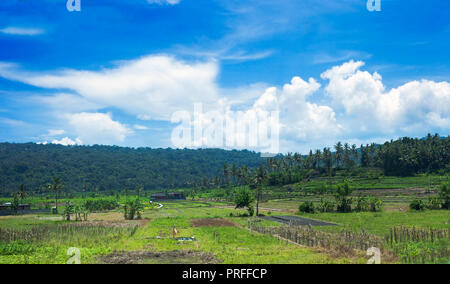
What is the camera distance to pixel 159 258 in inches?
1062

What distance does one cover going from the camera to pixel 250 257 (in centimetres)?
2636

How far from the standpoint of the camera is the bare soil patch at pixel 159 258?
83.4 ft

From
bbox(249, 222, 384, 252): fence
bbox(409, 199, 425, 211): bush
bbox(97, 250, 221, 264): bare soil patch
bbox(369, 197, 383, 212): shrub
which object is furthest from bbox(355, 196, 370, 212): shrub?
bbox(97, 250, 221, 264): bare soil patch

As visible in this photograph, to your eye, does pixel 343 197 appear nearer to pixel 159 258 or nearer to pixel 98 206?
pixel 159 258

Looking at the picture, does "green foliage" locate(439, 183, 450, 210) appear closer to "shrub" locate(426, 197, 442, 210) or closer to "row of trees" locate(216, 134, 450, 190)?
"shrub" locate(426, 197, 442, 210)

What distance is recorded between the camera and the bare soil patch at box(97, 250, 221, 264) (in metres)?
25.4

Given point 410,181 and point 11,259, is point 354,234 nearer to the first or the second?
point 11,259

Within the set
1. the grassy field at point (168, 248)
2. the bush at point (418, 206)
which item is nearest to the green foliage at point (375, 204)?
the bush at point (418, 206)

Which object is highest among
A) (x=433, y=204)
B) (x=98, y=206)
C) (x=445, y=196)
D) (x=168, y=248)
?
(x=445, y=196)

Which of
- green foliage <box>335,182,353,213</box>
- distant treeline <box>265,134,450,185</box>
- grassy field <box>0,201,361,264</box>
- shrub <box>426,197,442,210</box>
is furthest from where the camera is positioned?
distant treeline <box>265,134,450,185</box>

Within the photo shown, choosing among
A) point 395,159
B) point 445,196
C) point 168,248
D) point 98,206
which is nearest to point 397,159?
point 395,159

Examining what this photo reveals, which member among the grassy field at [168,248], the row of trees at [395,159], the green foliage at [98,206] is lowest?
the green foliage at [98,206]

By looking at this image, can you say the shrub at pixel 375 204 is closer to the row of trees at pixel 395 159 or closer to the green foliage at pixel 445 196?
the green foliage at pixel 445 196

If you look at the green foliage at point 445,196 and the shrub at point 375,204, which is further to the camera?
the shrub at point 375,204
